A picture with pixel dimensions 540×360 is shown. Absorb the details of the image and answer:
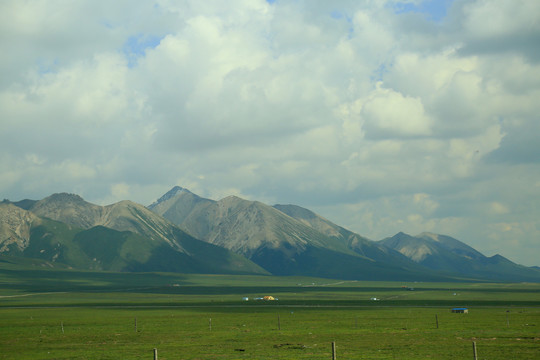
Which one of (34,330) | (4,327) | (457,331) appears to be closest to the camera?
(457,331)

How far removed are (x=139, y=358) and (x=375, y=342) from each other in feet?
91.7

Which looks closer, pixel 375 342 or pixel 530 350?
pixel 530 350

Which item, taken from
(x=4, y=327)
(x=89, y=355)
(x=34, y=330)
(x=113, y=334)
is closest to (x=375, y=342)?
(x=89, y=355)

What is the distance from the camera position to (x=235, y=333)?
8756 cm

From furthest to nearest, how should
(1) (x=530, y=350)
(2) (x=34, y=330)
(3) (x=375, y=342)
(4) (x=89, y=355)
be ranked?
(2) (x=34, y=330)
(3) (x=375, y=342)
(4) (x=89, y=355)
(1) (x=530, y=350)

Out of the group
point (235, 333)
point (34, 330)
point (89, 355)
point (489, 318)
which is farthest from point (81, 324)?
point (489, 318)

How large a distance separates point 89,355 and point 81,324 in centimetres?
4807

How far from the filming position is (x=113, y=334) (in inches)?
3465

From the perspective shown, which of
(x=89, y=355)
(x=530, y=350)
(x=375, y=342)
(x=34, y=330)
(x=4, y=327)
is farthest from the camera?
(x=4, y=327)

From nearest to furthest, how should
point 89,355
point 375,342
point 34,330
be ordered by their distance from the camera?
point 89,355
point 375,342
point 34,330

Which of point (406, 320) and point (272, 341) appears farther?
point (406, 320)

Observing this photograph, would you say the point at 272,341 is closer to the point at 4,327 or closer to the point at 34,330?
the point at 34,330

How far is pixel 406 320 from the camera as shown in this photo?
10662 cm

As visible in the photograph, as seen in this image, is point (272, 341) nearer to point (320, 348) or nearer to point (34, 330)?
point (320, 348)
